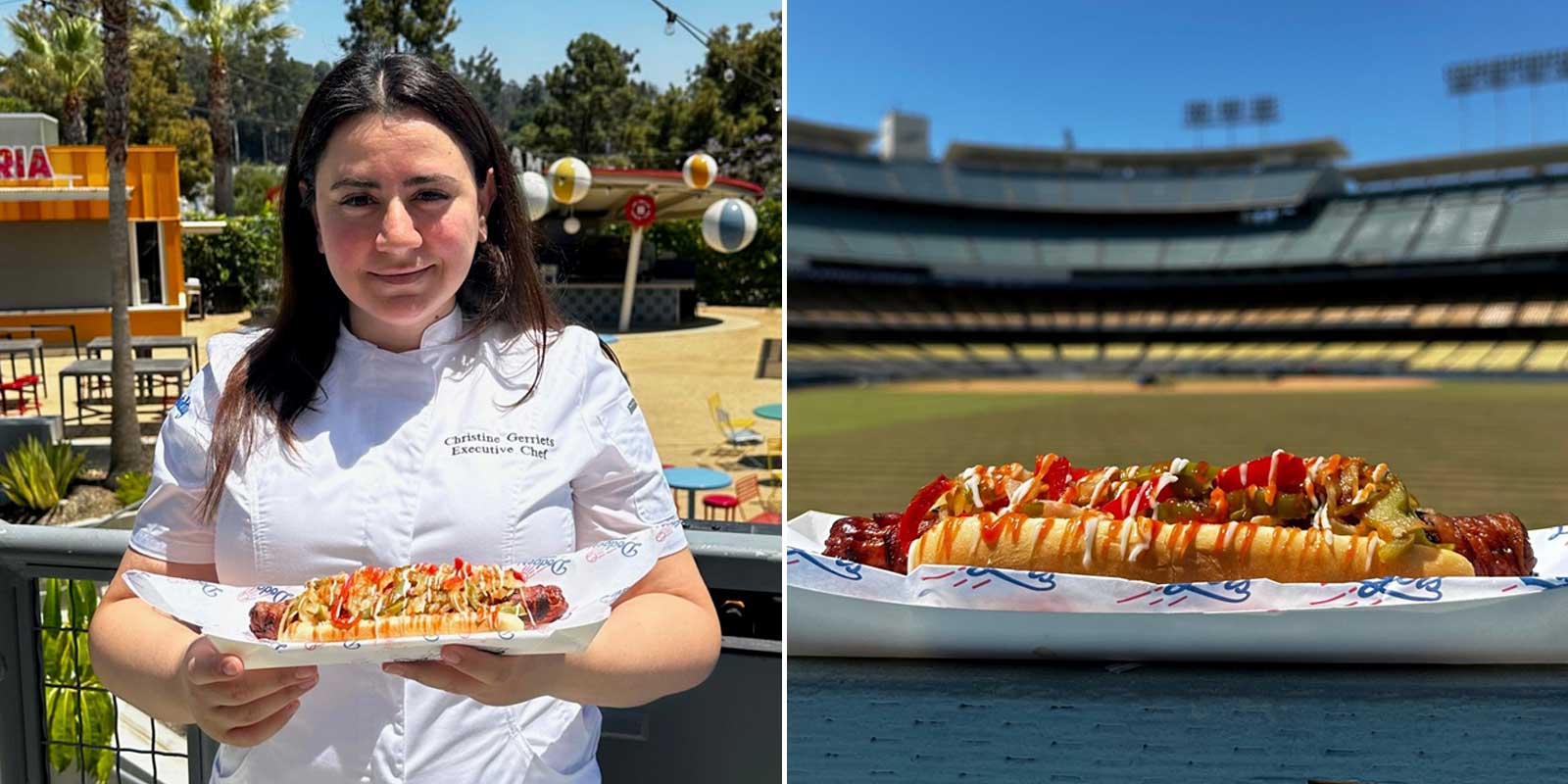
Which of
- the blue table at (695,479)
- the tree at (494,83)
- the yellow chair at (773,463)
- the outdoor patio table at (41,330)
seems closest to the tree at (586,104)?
the tree at (494,83)

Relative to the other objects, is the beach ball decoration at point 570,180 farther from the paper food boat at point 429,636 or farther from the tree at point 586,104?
the tree at point 586,104

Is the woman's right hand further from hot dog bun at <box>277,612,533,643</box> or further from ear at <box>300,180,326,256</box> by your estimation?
ear at <box>300,180,326,256</box>

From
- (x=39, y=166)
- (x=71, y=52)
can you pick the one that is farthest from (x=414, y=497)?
(x=71, y=52)

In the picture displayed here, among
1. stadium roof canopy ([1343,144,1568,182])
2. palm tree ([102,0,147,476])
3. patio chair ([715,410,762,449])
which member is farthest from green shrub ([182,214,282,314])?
stadium roof canopy ([1343,144,1568,182])

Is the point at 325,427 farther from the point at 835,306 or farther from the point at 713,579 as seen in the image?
the point at 835,306

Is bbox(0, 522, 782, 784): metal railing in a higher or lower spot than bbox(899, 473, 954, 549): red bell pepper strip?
lower

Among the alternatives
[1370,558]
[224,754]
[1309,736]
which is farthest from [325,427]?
[1370,558]
